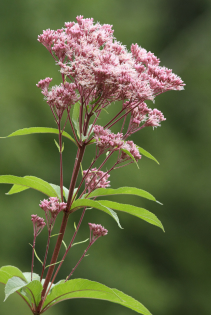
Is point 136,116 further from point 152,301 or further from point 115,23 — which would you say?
point 115,23

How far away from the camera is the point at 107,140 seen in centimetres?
78

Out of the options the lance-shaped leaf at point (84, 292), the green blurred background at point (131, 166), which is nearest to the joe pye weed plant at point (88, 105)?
the lance-shaped leaf at point (84, 292)

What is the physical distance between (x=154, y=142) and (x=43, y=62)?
1260mm

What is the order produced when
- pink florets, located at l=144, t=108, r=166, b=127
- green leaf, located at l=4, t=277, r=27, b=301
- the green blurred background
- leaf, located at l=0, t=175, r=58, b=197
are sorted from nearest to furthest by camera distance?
green leaf, located at l=4, t=277, r=27, b=301
leaf, located at l=0, t=175, r=58, b=197
pink florets, located at l=144, t=108, r=166, b=127
the green blurred background

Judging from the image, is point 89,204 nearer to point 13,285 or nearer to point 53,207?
point 53,207

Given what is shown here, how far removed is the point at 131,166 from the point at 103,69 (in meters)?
2.47

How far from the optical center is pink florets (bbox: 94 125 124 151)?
0.78 metres

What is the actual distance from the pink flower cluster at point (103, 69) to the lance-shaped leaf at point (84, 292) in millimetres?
367

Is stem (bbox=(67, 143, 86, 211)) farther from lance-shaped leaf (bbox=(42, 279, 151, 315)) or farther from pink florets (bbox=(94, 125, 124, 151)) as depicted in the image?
lance-shaped leaf (bbox=(42, 279, 151, 315))

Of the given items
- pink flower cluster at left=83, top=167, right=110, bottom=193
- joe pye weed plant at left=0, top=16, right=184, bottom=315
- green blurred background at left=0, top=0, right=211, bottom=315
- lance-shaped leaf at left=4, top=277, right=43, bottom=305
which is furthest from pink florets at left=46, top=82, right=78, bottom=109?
green blurred background at left=0, top=0, right=211, bottom=315

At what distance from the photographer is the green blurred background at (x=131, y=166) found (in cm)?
310

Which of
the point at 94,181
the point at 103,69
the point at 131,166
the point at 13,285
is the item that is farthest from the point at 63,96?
the point at 131,166

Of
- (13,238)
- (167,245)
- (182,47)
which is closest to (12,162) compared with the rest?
(13,238)

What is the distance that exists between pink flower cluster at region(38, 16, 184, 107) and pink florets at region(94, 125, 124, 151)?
0.06m
